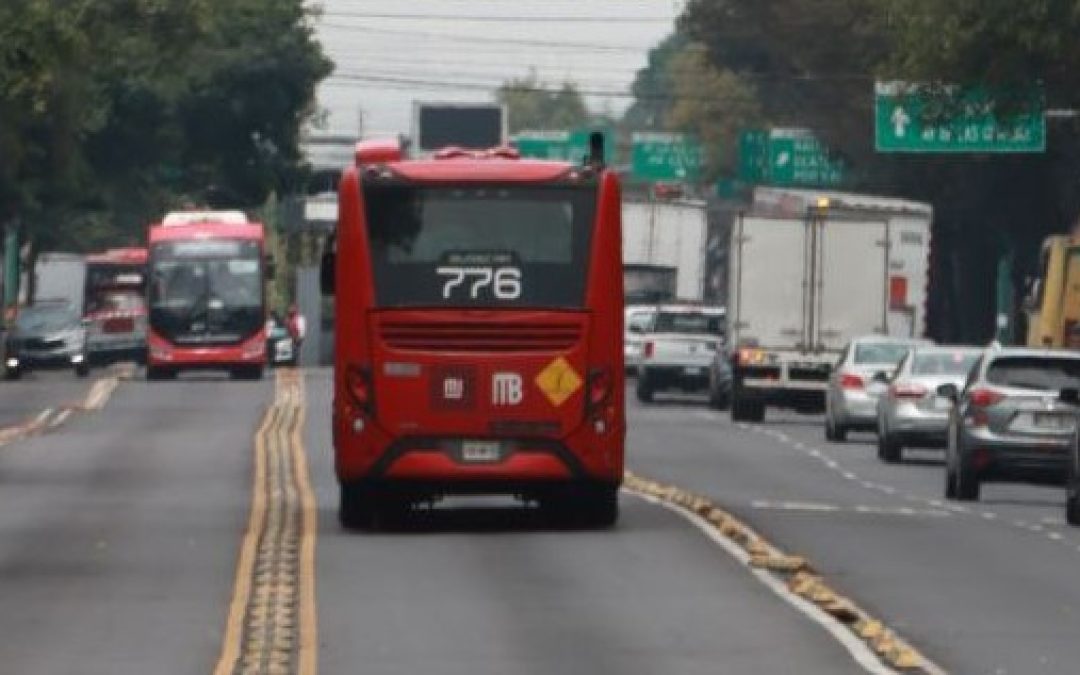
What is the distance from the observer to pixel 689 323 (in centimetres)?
6781

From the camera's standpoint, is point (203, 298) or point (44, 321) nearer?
point (203, 298)

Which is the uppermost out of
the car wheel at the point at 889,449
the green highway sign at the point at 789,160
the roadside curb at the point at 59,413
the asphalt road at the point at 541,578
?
the green highway sign at the point at 789,160

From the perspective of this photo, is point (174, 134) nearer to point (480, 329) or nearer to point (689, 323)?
point (689, 323)

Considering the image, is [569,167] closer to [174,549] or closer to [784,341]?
[174,549]

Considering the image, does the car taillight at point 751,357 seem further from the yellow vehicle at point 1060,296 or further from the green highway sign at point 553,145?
the green highway sign at point 553,145

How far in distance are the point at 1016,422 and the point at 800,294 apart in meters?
22.5

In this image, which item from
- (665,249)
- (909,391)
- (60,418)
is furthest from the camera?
(665,249)

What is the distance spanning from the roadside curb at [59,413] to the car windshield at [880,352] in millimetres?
11419

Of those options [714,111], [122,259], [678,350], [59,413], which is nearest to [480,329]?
[59,413]

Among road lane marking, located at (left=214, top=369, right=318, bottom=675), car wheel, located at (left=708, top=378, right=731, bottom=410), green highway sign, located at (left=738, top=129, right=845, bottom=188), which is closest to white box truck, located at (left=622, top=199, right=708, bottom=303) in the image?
green highway sign, located at (left=738, top=129, right=845, bottom=188)

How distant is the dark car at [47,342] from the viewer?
83.1m

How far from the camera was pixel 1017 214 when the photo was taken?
78875 mm

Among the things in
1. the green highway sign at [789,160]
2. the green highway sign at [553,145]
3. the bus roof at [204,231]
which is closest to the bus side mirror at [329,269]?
the bus roof at [204,231]

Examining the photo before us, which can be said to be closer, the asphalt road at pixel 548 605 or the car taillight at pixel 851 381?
the asphalt road at pixel 548 605
